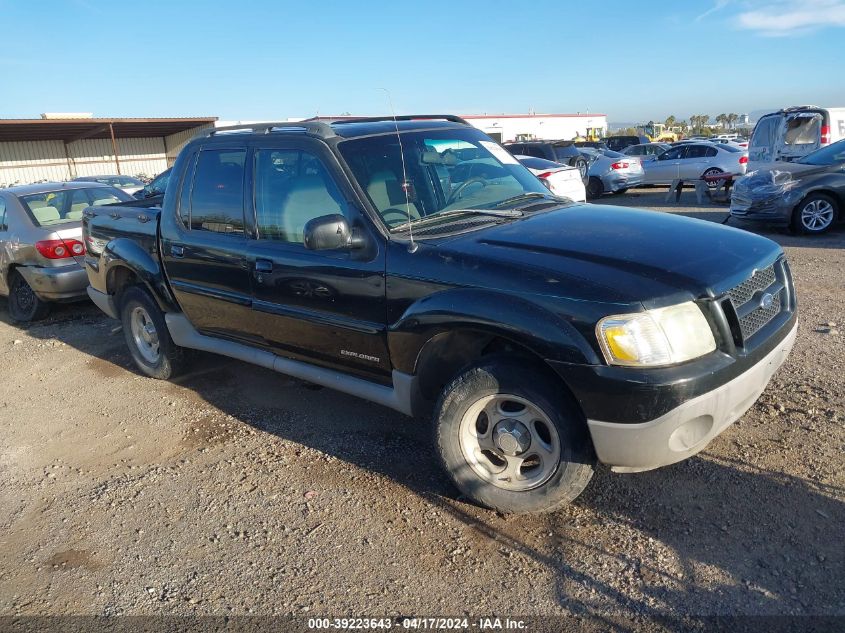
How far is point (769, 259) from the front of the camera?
3.44 m

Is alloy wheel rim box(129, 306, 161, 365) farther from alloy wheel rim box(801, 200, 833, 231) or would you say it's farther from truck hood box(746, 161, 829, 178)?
truck hood box(746, 161, 829, 178)

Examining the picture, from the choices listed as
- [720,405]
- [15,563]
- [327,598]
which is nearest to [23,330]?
[15,563]

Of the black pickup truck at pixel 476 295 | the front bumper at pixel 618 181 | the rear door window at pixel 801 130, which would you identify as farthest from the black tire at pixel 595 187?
the black pickup truck at pixel 476 295

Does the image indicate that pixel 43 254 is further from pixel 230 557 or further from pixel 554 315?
pixel 554 315

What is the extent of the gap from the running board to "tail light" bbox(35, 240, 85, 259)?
318 centimetres

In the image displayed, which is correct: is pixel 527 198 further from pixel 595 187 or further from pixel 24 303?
pixel 595 187

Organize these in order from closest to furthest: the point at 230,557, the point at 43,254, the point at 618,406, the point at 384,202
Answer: the point at 618,406 < the point at 230,557 < the point at 384,202 < the point at 43,254

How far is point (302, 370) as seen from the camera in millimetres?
4238

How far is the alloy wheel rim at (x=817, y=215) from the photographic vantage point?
1006cm

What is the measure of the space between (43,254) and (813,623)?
308 inches

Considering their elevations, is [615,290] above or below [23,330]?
above

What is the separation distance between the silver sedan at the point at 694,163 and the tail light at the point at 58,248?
15072 millimetres

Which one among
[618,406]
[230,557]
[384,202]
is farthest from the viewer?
[384,202]

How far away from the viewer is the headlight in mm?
2801
